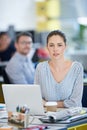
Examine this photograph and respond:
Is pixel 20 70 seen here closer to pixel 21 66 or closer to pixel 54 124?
pixel 21 66

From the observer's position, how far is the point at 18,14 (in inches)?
467

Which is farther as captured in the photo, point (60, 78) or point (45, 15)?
point (45, 15)

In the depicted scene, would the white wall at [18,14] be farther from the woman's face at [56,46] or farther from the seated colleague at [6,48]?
the woman's face at [56,46]

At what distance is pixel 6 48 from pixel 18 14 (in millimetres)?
3263

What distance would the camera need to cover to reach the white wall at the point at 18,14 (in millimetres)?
11680

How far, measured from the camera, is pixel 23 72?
19.6 feet

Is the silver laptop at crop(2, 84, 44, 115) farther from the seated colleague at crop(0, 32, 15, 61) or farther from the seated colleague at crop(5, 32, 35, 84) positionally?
the seated colleague at crop(0, 32, 15, 61)

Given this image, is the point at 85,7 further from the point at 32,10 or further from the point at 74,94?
the point at 74,94

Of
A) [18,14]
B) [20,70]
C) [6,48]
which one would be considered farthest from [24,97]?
[18,14]

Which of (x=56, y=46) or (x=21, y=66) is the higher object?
(x=56, y=46)

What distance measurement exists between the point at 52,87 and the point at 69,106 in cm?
24

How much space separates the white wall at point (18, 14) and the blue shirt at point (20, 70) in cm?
564

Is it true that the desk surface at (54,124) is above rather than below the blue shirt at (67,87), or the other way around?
below

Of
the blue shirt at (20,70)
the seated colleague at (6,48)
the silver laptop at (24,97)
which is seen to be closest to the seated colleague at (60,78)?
the silver laptop at (24,97)
